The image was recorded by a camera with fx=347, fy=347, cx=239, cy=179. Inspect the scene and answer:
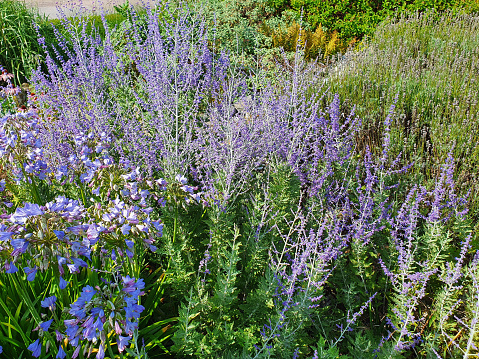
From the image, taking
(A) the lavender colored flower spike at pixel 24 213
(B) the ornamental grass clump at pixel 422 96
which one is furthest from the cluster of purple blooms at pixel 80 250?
(B) the ornamental grass clump at pixel 422 96

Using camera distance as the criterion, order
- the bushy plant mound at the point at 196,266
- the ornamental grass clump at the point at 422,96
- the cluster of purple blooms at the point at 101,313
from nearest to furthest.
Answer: the cluster of purple blooms at the point at 101,313, the bushy plant mound at the point at 196,266, the ornamental grass clump at the point at 422,96

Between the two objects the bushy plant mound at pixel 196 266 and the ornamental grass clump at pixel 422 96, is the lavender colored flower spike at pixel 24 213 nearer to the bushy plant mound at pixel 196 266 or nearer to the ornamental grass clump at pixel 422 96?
the bushy plant mound at pixel 196 266

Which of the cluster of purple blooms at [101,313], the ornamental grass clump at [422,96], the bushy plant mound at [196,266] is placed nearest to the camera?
the cluster of purple blooms at [101,313]

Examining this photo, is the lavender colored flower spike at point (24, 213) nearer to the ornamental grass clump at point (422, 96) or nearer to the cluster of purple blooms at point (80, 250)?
the cluster of purple blooms at point (80, 250)

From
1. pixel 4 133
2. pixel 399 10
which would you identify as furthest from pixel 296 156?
pixel 399 10

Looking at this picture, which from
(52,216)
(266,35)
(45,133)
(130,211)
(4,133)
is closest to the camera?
(52,216)

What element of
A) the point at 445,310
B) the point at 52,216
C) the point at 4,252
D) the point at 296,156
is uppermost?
the point at 52,216

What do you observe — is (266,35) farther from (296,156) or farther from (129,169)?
(129,169)

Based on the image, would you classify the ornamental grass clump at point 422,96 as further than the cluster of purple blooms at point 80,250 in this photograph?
Yes

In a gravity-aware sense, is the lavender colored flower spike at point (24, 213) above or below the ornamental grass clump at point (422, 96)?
above

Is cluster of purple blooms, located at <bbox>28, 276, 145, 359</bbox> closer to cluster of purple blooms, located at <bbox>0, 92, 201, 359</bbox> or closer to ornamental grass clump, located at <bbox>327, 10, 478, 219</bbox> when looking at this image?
cluster of purple blooms, located at <bbox>0, 92, 201, 359</bbox>

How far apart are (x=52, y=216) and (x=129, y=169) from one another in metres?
0.79

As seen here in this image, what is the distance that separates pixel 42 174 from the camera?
7.27 feet

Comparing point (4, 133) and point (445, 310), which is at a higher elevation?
point (4, 133)
